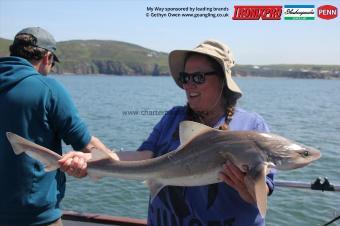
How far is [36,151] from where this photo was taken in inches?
134

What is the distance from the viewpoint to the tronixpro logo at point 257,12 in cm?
1311

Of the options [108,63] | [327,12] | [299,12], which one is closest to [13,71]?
[299,12]

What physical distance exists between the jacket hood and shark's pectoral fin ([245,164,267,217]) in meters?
2.04

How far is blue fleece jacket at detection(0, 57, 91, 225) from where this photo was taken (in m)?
3.68

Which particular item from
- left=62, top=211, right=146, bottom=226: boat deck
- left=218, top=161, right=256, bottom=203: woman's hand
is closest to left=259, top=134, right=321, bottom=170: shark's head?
left=218, top=161, right=256, bottom=203: woman's hand

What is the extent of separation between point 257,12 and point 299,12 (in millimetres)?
2411

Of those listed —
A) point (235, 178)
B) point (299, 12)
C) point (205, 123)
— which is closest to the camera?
point (235, 178)

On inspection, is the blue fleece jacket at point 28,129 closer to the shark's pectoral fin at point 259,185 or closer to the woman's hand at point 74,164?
the woman's hand at point 74,164

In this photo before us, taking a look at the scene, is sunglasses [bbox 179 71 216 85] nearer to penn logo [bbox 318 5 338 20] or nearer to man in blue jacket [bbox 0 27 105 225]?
man in blue jacket [bbox 0 27 105 225]

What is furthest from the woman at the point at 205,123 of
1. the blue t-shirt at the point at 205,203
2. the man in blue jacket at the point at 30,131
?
the man in blue jacket at the point at 30,131

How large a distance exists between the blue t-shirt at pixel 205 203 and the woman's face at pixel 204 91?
0.17 metres

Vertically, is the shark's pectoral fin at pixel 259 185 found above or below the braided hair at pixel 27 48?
below

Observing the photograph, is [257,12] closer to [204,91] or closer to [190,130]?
[204,91]

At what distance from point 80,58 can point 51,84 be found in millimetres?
183014
